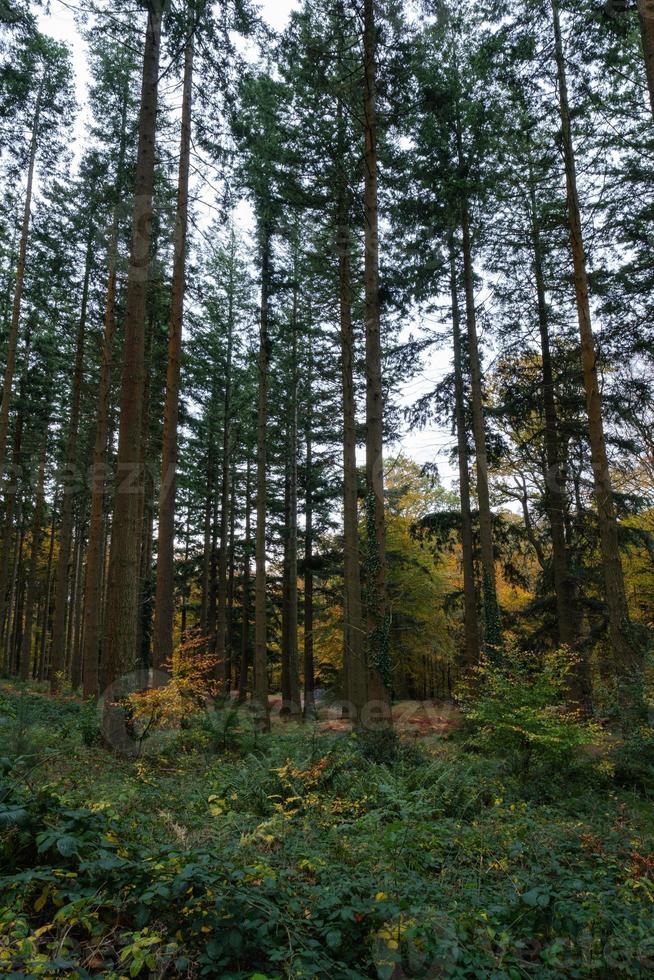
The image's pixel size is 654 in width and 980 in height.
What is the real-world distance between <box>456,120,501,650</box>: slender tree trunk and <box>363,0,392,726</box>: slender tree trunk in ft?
10.6

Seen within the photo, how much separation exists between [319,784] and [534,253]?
43.5ft

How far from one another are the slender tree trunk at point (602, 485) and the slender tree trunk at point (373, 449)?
11.6 ft

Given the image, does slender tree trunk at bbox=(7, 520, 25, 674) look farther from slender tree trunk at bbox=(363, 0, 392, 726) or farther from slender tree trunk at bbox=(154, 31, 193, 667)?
slender tree trunk at bbox=(363, 0, 392, 726)

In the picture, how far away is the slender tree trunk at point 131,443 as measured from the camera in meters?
7.48

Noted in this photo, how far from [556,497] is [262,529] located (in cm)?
757

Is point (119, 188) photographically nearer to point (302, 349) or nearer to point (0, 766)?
point (302, 349)

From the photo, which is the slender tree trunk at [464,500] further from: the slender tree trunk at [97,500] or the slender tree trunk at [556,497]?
the slender tree trunk at [97,500]

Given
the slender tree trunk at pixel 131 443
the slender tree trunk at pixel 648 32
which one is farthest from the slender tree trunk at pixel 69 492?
the slender tree trunk at pixel 648 32

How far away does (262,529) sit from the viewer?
1444 cm

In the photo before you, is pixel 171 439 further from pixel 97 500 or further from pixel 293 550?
pixel 293 550

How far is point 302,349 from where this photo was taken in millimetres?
19625

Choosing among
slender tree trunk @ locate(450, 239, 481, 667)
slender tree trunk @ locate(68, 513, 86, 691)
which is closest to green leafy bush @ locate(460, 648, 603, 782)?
slender tree trunk @ locate(450, 239, 481, 667)

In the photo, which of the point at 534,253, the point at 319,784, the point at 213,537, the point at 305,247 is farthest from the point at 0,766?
the point at 213,537

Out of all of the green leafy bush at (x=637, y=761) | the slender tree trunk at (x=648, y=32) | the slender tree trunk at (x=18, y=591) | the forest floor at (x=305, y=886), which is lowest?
the green leafy bush at (x=637, y=761)
